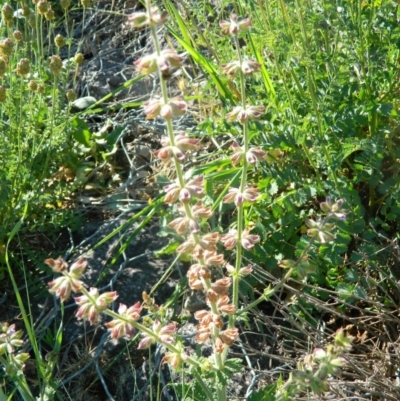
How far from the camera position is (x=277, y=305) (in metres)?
1.98

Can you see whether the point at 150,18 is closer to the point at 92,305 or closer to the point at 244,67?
the point at 244,67

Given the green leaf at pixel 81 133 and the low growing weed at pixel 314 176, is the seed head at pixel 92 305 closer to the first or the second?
the low growing weed at pixel 314 176

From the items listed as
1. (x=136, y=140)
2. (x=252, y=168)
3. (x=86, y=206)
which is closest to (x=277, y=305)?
(x=252, y=168)

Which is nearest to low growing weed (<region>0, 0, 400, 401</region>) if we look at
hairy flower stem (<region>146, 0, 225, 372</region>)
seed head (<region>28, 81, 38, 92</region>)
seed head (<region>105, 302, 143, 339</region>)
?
seed head (<region>28, 81, 38, 92</region>)

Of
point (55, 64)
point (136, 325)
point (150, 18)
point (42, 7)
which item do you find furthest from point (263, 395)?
point (42, 7)

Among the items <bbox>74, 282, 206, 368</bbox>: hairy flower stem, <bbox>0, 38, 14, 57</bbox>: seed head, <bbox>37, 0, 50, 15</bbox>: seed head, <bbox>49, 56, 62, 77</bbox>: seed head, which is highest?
<bbox>37, 0, 50, 15</bbox>: seed head

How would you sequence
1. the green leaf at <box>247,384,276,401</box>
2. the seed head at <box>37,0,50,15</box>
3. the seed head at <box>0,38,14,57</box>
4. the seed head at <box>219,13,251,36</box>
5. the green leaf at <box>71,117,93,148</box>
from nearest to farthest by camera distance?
the seed head at <box>219,13,251,36</box>
the green leaf at <box>247,384,276,401</box>
the seed head at <box>0,38,14,57</box>
the seed head at <box>37,0,50,15</box>
the green leaf at <box>71,117,93,148</box>

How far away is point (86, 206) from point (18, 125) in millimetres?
449

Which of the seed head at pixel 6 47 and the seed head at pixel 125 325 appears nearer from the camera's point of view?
the seed head at pixel 125 325

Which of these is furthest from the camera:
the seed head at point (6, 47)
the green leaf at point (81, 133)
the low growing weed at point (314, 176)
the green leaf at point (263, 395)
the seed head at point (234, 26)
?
the green leaf at point (81, 133)

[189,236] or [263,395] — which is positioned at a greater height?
[189,236]

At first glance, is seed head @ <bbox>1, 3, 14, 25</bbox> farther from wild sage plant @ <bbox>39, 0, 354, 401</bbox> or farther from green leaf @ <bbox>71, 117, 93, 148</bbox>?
wild sage plant @ <bbox>39, 0, 354, 401</bbox>

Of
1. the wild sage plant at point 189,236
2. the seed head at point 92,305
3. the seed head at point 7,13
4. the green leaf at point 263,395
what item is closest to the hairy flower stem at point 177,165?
the wild sage plant at point 189,236

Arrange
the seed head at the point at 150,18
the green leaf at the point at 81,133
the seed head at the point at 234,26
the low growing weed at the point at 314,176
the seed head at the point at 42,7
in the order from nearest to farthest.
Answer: the seed head at the point at 150,18 → the seed head at the point at 234,26 → the low growing weed at the point at 314,176 → the seed head at the point at 42,7 → the green leaf at the point at 81,133
